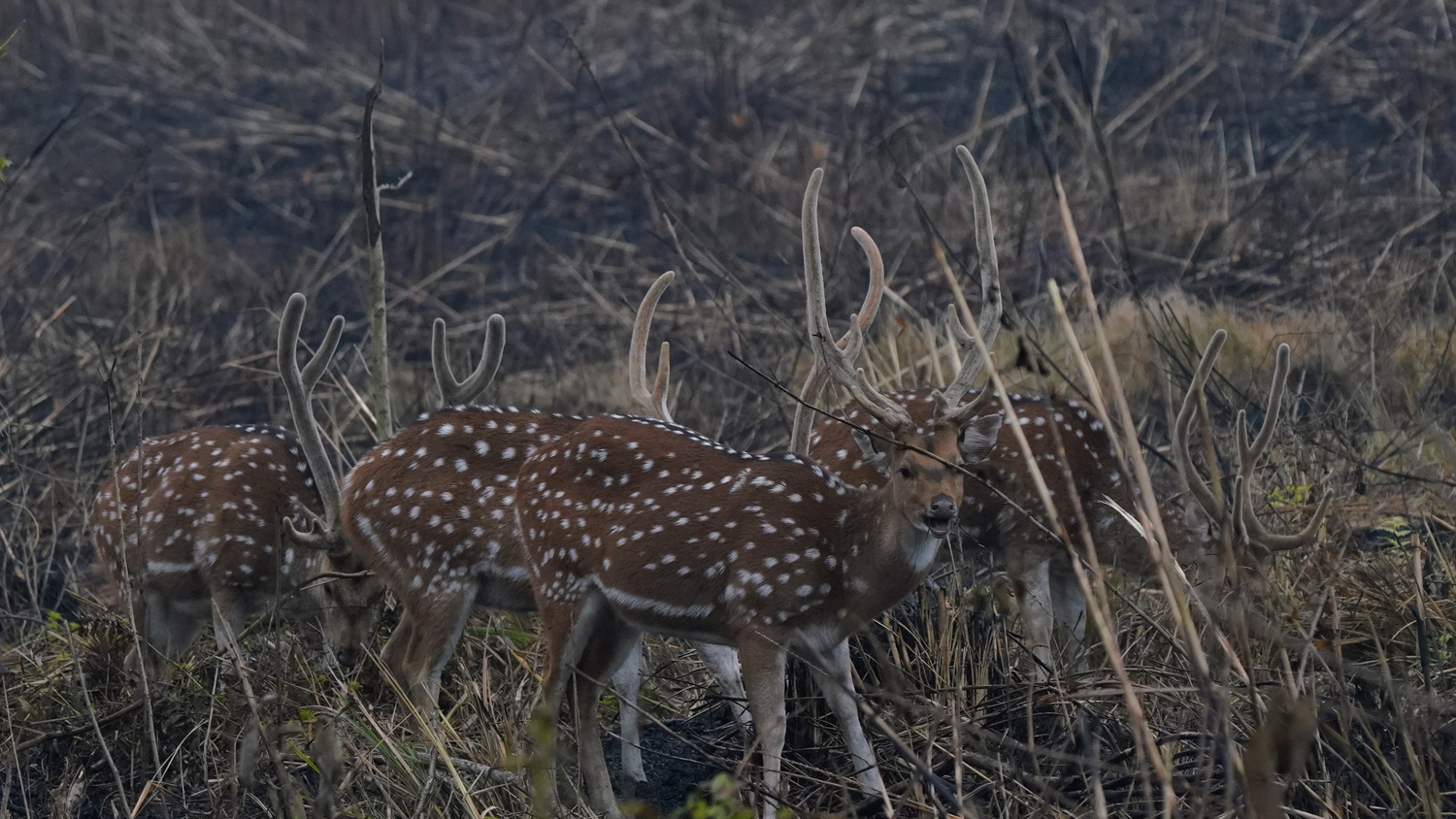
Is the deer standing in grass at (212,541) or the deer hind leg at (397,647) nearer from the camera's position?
the deer hind leg at (397,647)

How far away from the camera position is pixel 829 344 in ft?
16.1

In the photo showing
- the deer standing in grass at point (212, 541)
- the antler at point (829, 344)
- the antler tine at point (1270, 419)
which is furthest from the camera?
the deer standing in grass at point (212, 541)

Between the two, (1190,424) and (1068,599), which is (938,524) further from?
(1068,599)

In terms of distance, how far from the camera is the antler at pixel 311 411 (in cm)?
552

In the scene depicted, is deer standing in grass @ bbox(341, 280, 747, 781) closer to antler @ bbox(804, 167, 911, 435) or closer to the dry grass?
the dry grass

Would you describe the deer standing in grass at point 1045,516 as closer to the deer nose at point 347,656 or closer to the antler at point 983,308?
the antler at point 983,308

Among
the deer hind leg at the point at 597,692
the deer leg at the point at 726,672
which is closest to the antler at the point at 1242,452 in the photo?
the deer leg at the point at 726,672

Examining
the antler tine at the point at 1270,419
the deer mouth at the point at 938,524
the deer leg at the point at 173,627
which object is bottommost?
the deer leg at the point at 173,627

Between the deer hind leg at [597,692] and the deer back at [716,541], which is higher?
the deer back at [716,541]

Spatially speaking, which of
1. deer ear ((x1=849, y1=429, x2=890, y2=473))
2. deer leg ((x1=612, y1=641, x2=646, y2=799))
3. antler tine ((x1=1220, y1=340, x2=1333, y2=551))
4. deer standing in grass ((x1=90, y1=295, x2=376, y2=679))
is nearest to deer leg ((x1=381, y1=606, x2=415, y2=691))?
deer standing in grass ((x1=90, y1=295, x2=376, y2=679))

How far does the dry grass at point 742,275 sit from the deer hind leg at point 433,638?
20cm

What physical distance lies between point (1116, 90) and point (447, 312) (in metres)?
6.39

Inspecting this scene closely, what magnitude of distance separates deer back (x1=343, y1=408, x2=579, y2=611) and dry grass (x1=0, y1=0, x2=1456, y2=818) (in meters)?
0.48

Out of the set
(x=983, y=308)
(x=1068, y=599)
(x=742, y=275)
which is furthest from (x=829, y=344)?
(x=742, y=275)
